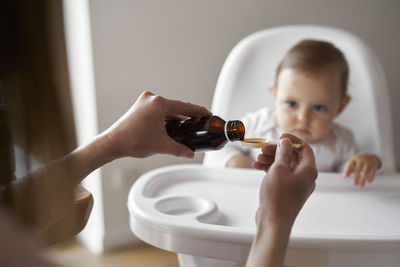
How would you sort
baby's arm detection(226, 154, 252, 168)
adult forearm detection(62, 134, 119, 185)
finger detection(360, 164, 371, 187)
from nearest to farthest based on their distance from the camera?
adult forearm detection(62, 134, 119, 185) → finger detection(360, 164, 371, 187) → baby's arm detection(226, 154, 252, 168)

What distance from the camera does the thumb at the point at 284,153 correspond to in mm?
474

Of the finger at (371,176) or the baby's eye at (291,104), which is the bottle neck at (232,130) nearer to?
the finger at (371,176)

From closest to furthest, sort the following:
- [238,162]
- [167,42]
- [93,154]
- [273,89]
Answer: [93,154] → [238,162] → [273,89] → [167,42]

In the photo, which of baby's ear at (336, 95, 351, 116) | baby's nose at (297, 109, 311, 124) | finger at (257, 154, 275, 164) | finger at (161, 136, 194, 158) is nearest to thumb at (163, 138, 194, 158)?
finger at (161, 136, 194, 158)

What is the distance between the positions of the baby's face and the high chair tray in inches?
9.0

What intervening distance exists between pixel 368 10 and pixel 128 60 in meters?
0.97

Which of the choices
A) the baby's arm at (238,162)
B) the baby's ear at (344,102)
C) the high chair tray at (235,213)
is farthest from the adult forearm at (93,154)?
the baby's ear at (344,102)

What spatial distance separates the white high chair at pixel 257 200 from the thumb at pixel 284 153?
0.47ft

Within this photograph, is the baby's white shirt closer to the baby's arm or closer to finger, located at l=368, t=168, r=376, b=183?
the baby's arm

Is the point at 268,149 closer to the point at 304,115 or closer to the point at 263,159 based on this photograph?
the point at 263,159

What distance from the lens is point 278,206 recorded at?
425 millimetres

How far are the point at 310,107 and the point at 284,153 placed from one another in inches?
22.7

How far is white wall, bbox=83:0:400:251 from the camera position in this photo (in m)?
1.24

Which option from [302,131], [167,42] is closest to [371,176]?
[302,131]
